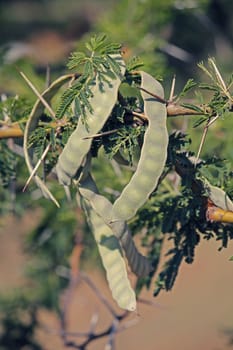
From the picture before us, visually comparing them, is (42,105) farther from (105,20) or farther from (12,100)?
(105,20)

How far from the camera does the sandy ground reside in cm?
605

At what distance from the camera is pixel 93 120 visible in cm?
180

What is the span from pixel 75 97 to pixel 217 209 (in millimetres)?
394

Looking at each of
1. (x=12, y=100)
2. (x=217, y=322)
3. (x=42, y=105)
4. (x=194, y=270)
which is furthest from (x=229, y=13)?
(x=42, y=105)

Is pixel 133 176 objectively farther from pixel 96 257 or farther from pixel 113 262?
pixel 96 257

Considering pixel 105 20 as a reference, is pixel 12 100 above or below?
below

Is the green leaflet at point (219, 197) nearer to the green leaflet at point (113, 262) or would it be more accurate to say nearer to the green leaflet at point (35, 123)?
the green leaflet at point (113, 262)

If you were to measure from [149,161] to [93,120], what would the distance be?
0.48 ft

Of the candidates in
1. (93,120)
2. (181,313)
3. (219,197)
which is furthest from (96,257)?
(181,313)

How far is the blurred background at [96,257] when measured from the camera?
153 inches

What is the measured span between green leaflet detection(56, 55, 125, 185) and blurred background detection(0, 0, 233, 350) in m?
0.37

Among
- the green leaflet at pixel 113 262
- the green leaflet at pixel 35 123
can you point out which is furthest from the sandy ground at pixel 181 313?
the green leaflet at pixel 35 123

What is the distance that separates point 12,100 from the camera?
248cm

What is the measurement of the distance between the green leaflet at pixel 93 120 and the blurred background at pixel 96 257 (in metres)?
0.37
